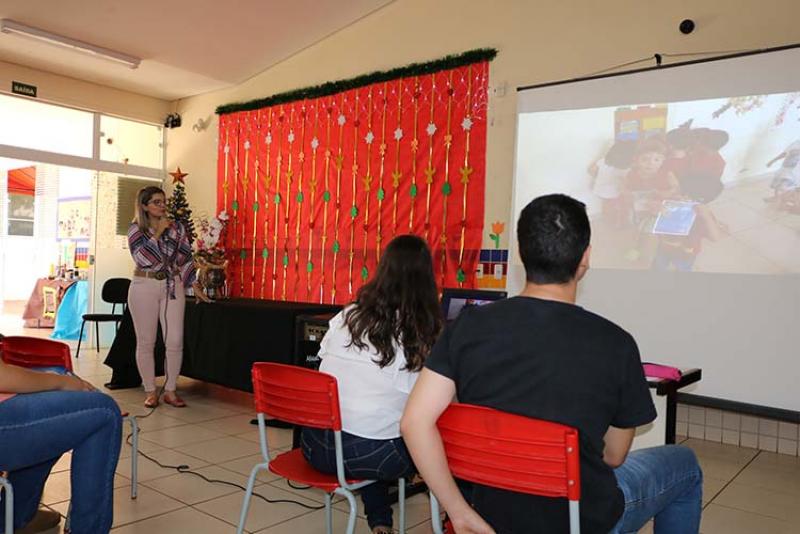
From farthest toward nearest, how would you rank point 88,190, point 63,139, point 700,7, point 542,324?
point 88,190
point 63,139
point 700,7
point 542,324

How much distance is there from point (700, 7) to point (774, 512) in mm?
2733

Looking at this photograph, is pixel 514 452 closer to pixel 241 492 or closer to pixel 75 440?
pixel 75 440

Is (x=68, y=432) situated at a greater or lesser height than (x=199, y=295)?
lesser

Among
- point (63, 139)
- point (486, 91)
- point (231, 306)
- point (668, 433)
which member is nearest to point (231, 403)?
point (231, 306)

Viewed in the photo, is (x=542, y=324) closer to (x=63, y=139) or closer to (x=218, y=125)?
(x=218, y=125)

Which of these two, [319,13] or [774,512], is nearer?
[774,512]

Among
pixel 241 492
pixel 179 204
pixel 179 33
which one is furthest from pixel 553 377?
pixel 179 204

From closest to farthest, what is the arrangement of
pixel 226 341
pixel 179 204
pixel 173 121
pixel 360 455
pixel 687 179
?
pixel 360 455 < pixel 687 179 < pixel 226 341 < pixel 179 204 < pixel 173 121

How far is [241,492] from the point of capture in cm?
282

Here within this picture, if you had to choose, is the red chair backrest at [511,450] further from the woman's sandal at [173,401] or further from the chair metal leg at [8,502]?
the woman's sandal at [173,401]

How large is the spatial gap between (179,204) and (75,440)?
17.6 feet

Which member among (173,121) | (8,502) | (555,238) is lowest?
(8,502)

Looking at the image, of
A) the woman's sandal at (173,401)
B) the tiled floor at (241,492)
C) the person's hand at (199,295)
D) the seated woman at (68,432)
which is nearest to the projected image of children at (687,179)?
the tiled floor at (241,492)

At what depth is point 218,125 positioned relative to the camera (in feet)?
22.1
